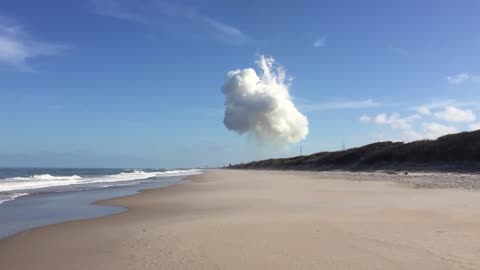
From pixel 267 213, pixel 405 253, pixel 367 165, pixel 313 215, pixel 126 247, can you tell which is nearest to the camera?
pixel 405 253

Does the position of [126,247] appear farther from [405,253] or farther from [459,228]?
[459,228]

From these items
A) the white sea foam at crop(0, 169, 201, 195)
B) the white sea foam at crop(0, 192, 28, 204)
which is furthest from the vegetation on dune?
the white sea foam at crop(0, 192, 28, 204)

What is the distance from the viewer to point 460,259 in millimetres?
6688

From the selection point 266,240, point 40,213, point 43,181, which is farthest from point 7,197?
point 43,181

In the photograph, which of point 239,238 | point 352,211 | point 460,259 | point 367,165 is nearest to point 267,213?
point 352,211

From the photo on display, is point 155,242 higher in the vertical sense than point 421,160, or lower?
lower

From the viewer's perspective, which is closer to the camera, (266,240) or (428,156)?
(266,240)

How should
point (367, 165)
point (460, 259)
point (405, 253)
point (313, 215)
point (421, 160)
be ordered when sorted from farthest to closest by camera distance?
point (367, 165), point (421, 160), point (313, 215), point (405, 253), point (460, 259)

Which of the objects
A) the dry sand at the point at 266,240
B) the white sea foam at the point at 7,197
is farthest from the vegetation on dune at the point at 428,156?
the white sea foam at the point at 7,197

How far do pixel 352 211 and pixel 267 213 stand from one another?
8.37 ft

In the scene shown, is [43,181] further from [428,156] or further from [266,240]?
[428,156]

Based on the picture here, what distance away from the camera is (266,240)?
856 cm

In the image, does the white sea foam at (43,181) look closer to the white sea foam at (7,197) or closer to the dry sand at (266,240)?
the white sea foam at (7,197)

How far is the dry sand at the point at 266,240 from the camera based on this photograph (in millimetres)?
6891
